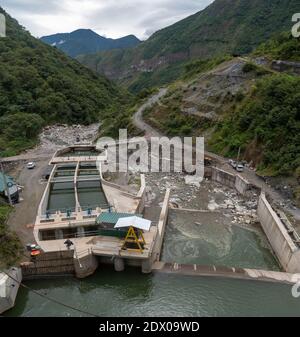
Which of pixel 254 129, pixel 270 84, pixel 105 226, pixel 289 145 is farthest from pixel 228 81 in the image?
pixel 105 226

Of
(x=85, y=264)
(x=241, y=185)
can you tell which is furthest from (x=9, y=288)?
(x=241, y=185)

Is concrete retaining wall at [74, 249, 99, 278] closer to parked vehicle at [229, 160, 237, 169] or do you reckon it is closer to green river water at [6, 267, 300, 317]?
green river water at [6, 267, 300, 317]

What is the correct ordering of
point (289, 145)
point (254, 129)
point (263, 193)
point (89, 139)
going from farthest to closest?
1. point (89, 139)
2. point (254, 129)
3. point (289, 145)
4. point (263, 193)

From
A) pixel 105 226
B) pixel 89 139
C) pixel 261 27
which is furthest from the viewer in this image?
pixel 261 27

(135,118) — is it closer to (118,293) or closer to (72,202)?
(72,202)

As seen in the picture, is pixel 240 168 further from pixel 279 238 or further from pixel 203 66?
pixel 203 66

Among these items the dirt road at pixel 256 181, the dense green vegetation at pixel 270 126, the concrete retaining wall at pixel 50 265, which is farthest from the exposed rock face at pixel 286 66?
the concrete retaining wall at pixel 50 265

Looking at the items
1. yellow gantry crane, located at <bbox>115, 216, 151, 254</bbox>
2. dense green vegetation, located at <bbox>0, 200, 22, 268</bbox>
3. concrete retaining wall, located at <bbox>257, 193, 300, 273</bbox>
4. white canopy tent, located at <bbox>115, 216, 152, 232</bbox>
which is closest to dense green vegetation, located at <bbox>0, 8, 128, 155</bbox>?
dense green vegetation, located at <bbox>0, 200, 22, 268</bbox>
